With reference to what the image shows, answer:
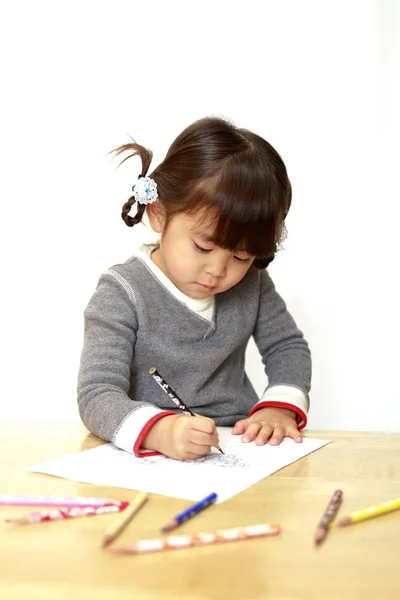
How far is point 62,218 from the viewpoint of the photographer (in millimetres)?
2182

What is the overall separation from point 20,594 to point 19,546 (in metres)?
0.10

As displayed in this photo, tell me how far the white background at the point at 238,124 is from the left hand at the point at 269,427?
2.82 ft

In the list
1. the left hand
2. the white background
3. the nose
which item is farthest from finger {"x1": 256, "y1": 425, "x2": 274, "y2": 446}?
the white background

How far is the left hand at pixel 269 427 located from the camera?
1.14 metres

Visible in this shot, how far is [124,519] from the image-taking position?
0.72 meters

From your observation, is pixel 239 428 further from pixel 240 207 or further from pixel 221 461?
pixel 240 207

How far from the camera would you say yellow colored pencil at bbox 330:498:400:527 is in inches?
28.1

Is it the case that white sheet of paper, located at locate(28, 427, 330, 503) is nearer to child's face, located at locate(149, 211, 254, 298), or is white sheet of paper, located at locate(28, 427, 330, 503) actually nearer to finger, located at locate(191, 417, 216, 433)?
finger, located at locate(191, 417, 216, 433)

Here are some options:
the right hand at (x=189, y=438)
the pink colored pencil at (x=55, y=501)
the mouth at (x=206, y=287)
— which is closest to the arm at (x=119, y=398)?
the right hand at (x=189, y=438)

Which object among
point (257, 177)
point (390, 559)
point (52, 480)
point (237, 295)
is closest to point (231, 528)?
point (390, 559)

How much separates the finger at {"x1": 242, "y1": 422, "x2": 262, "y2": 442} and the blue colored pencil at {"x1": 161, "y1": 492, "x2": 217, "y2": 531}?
35 cm

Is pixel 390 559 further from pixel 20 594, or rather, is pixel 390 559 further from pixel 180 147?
pixel 180 147

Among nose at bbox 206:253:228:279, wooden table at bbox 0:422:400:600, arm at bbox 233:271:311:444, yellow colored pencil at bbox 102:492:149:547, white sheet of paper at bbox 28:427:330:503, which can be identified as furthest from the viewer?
nose at bbox 206:253:228:279

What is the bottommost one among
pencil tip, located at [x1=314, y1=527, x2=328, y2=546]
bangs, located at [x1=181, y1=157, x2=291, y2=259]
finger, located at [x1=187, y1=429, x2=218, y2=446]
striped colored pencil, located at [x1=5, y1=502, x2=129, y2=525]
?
finger, located at [x1=187, y1=429, x2=218, y2=446]
